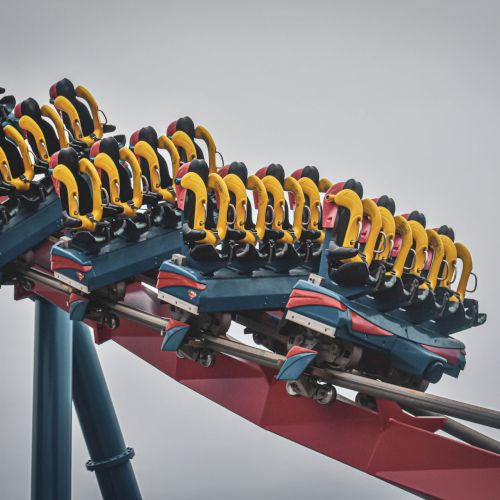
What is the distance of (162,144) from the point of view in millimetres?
6785

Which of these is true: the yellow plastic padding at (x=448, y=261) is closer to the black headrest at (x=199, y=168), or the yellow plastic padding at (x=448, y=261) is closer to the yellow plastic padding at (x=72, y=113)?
the black headrest at (x=199, y=168)

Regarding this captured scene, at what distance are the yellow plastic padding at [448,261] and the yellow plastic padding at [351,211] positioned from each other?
74cm

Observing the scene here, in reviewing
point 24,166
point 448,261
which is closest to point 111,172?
point 24,166

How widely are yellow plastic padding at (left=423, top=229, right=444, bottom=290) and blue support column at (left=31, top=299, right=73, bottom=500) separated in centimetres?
237

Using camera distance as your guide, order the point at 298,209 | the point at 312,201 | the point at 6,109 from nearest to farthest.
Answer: the point at 298,209 → the point at 312,201 → the point at 6,109

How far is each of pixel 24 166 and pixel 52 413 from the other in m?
1.42

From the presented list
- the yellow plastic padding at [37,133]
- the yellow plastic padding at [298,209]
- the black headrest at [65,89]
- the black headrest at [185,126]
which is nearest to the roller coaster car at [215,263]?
the yellow plastic padding at [298,209]

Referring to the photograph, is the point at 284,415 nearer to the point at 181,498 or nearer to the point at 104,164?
the point at 104,164

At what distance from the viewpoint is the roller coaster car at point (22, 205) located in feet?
22.8

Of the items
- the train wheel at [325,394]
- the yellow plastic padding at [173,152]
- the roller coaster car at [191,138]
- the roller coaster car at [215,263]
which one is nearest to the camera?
the train wheel at [325,394]

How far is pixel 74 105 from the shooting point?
7.37 meters

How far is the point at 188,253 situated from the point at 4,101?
2.43 metres

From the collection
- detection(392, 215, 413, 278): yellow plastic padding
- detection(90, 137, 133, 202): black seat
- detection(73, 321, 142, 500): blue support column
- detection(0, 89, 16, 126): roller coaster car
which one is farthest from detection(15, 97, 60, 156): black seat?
detection(392, 215, 413, 278): yellow plastic padding

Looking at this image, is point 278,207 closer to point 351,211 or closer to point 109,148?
point 351,211
